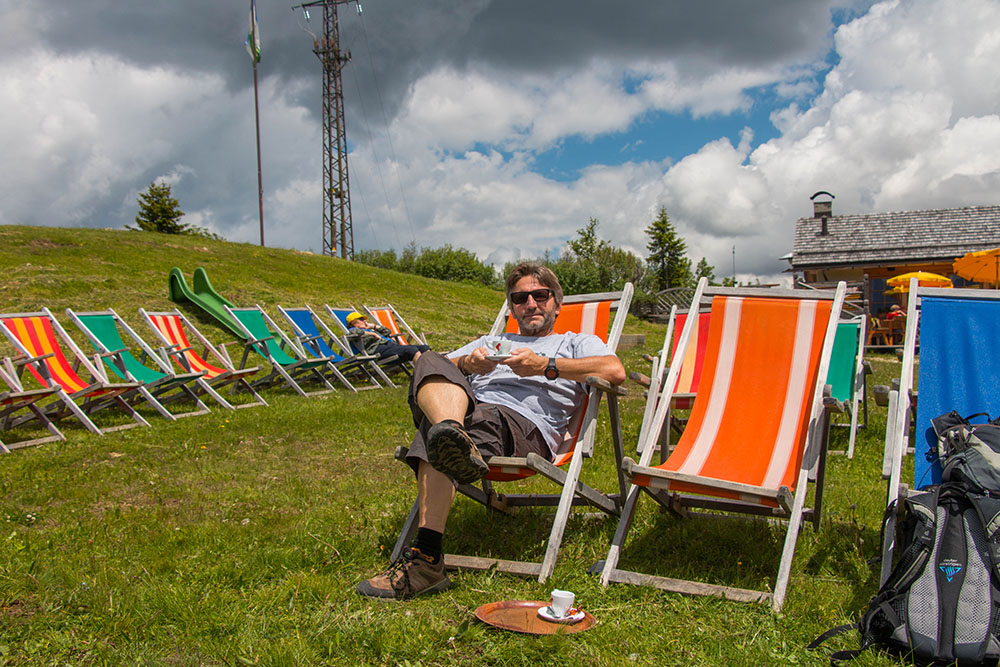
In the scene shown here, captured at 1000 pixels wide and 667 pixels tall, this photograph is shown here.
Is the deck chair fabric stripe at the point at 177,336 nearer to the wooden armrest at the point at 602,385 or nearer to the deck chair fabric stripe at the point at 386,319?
the deck chair fabric stripe at the point at 386,319

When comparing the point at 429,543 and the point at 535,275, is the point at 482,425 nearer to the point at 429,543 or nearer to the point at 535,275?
the point at 429,543

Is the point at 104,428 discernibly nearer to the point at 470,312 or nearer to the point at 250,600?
the point at 250,600

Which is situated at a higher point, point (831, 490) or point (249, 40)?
point (249, 40)

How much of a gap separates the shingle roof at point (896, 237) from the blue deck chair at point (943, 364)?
23340 millimetres

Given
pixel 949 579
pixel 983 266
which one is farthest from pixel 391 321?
pixel 983 266

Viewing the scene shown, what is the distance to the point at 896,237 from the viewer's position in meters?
24.5

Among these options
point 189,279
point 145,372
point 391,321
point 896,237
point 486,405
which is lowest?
point 145,372

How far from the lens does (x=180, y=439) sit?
17.2 feet

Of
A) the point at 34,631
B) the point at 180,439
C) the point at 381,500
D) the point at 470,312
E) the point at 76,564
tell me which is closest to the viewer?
the point at 34,631

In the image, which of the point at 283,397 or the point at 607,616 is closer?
the point at 607,616

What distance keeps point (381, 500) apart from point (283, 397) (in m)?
4.02

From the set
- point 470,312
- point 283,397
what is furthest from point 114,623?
point 470,312

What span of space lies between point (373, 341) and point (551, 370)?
19.6 feet

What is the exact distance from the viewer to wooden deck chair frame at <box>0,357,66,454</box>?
16.3 ft
